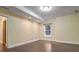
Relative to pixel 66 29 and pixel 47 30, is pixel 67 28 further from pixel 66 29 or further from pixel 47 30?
pixel 47 30

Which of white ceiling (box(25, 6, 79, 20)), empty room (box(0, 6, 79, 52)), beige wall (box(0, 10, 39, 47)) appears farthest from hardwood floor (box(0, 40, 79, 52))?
white ceiling (box(25, 6, 79, 20))

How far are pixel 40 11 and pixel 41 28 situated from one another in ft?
1.10

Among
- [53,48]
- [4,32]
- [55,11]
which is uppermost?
[55,11]

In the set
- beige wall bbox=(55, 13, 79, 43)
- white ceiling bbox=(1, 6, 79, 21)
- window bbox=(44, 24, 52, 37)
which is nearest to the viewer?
white ceiling bbox=(1, 6, 79, 21)

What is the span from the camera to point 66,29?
1.33m

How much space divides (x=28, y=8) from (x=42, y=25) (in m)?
0.42

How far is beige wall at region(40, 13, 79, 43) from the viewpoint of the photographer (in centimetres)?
126

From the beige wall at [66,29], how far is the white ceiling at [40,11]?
8 cm

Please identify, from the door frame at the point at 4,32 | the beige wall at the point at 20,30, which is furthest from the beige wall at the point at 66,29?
the door frame at the point at 4,32

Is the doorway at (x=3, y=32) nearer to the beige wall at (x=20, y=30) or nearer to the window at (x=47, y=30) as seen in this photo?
the beige wall at (x=20, y=30)

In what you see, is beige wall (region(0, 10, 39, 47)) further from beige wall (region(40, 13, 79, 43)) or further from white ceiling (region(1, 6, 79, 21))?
beige wall (region(40, 13, 79, 43))

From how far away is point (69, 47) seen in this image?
1.26m

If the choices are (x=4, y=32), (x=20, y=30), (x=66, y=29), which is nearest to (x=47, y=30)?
(x=66, y=29)
